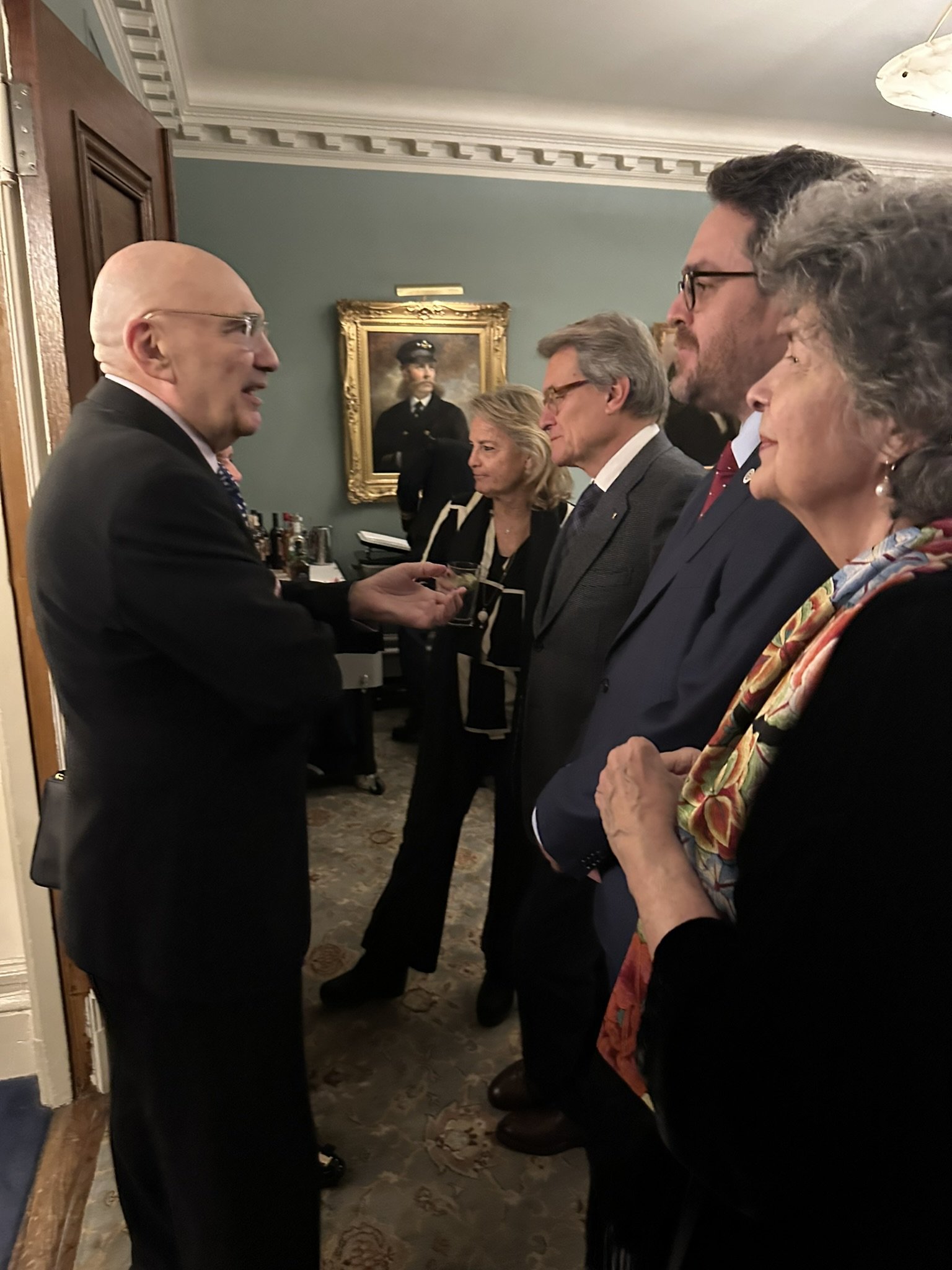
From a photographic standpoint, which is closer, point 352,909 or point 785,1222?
point 785,1222

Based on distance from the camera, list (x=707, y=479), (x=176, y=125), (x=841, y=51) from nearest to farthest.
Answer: (x=707, y=479) → (x=841, y=51) → (x=176, y=125)

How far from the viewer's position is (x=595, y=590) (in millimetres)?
1736

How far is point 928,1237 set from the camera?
2.12ft

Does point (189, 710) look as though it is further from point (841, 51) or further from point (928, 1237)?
point (841, 51)

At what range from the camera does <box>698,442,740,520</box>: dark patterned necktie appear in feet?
4.22

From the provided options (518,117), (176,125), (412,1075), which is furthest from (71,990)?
(518,117)

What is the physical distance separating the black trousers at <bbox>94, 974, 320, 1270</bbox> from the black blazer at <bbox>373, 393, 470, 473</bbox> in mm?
3862

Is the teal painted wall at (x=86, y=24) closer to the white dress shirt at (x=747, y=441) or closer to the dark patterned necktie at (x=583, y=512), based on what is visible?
→ the dark patterned necktie at (x=583, y=512)

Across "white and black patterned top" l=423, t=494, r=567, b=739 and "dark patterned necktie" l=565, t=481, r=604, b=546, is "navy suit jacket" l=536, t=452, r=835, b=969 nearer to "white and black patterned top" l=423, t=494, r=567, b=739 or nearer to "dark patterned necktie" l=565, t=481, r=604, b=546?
"dark patterned necktie" l=565, t=481, r=604, b=546

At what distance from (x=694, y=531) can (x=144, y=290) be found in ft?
3.09

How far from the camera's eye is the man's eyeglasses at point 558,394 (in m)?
1.85

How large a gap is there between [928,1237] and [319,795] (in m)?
3.31

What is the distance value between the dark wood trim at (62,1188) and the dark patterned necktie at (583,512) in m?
1.83

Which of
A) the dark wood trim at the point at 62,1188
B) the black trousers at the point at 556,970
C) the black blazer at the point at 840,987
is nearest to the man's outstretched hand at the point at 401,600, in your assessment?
the black trousers at the point at 556,970
